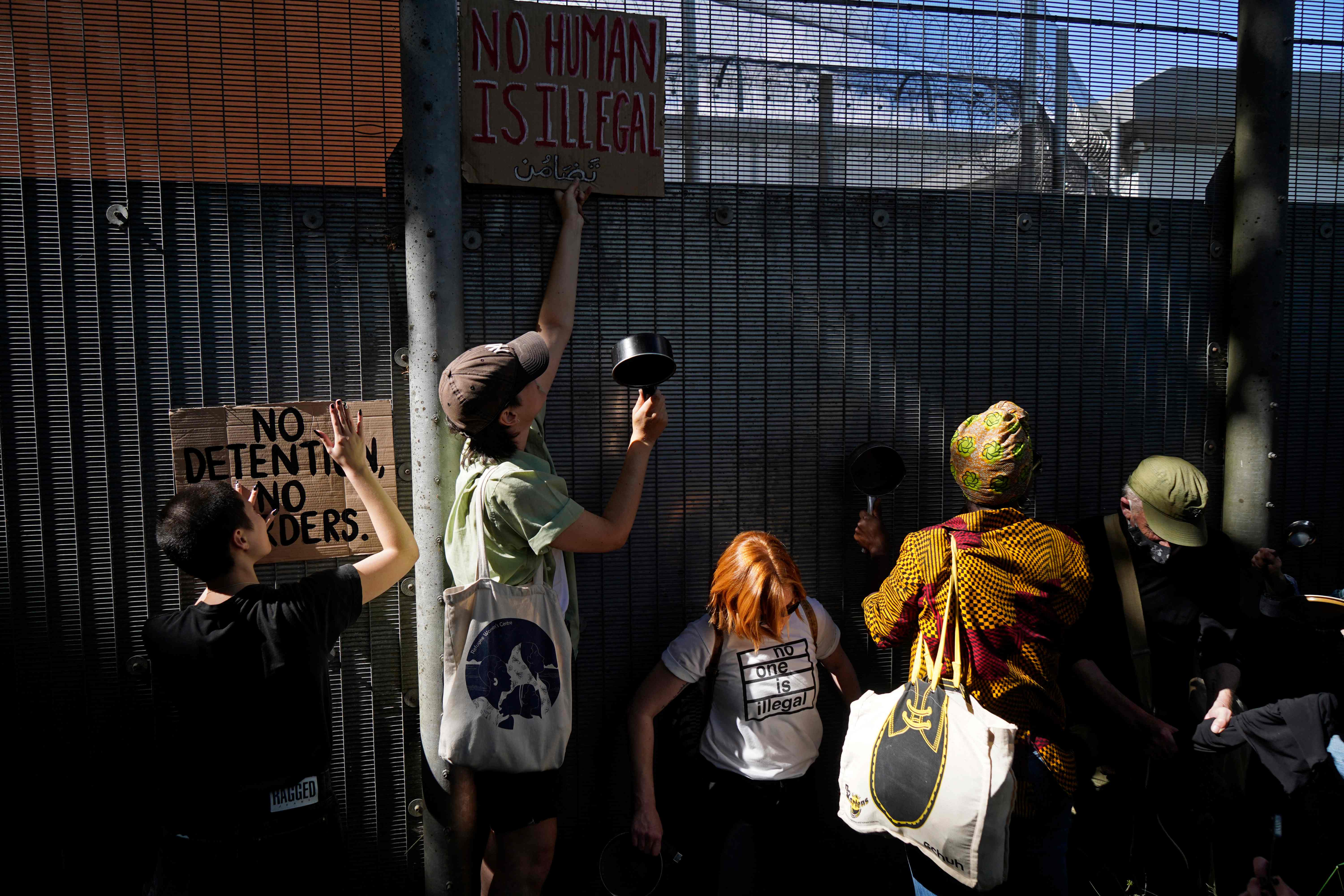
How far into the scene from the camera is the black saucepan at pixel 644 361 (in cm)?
252

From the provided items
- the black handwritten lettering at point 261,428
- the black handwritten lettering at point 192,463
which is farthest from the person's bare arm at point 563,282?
the black handwritten lettering at point 192,463

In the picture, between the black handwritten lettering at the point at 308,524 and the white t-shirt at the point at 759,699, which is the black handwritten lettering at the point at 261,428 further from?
the white t-shirt at the point at 759,699

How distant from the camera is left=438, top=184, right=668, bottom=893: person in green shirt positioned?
228 centimetres

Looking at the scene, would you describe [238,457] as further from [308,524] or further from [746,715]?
[746,715]

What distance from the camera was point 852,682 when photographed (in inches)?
115

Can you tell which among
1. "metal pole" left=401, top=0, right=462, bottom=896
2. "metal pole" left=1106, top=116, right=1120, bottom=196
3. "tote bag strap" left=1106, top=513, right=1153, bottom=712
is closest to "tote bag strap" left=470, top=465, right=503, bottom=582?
"metal pole" left=401, top=0, right=462, bottom=896

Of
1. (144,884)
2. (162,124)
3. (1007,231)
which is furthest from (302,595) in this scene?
(1007,231)

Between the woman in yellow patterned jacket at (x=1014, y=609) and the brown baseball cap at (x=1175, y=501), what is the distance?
1.58ft

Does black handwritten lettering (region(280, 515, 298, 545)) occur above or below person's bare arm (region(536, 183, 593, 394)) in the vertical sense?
below

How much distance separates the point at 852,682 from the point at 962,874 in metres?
0.87

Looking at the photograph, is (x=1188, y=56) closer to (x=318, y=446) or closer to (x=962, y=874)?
(x=962, y=874)

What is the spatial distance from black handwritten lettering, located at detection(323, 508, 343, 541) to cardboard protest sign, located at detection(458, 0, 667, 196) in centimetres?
121

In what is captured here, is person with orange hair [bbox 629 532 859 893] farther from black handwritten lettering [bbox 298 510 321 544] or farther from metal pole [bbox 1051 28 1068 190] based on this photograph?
metal pole [bbox 1051 28 1068 190]

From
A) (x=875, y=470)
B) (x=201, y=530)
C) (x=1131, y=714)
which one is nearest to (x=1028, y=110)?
(x=875, y=470)
